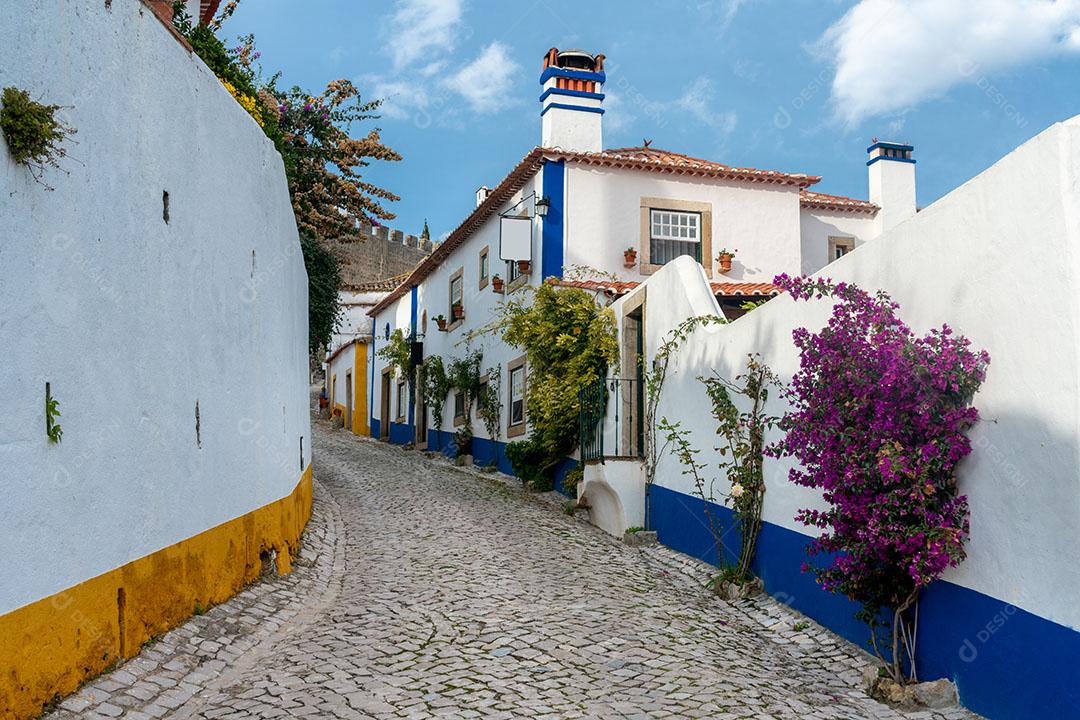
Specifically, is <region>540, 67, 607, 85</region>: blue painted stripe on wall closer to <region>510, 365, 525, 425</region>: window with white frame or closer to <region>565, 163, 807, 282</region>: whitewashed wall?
<region>565, 163, 807, 282</region>: whitewashed wall

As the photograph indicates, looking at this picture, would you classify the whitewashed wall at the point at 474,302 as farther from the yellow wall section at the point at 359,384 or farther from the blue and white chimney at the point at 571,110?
the yellow wall section at the point at 359,384

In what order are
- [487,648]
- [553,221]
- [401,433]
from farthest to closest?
[401,433], [553,221], [487,648]

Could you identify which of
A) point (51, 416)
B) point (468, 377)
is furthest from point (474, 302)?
point (51, 416)

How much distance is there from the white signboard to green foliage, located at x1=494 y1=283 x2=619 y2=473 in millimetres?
1610

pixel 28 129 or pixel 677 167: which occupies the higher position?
pixel 677 167

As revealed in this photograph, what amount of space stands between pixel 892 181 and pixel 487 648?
15596 mm

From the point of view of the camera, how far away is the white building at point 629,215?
15.7 m

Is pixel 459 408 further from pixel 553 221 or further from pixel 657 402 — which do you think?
pixel 657 402

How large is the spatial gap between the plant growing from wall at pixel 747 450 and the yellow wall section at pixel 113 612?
4.01 metres

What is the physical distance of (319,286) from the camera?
15.5 metres

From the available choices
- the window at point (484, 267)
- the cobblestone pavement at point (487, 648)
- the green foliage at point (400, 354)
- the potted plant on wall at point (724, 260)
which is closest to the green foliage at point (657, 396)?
the cobblestone pavement at point (487, 648)

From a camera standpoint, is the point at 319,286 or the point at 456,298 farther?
the point at 456,298

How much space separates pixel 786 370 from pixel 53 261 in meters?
5.17

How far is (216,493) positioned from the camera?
21.9 ft
